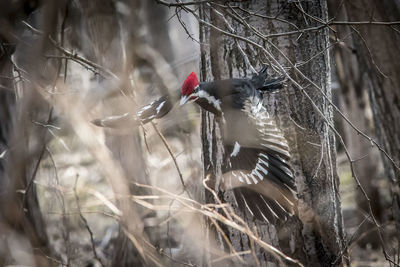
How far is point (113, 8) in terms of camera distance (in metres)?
4.27

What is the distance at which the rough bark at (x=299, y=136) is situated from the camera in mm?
2346

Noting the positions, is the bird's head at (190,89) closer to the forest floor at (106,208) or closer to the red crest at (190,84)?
the red crest at (190,84)

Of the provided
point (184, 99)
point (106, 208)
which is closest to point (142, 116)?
point (184, 99)

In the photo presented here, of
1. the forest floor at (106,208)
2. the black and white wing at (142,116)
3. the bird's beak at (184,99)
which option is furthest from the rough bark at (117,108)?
the bird's beak at (184,99)

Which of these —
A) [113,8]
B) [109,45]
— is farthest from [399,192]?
[113,8]

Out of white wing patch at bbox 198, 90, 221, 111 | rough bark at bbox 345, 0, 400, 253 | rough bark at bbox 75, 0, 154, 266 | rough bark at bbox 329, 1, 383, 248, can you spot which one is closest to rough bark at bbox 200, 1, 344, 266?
white wing patch at bbox 198, 90, 221, 111

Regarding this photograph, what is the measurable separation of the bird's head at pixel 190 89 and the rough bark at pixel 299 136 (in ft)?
1.46

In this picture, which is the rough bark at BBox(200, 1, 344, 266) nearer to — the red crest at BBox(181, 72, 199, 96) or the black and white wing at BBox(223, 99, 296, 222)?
the black and white wing at BBox(223, 99, 296, 222)

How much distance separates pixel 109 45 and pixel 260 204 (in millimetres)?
2573

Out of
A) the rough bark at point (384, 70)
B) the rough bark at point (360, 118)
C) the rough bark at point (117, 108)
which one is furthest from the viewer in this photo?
the rough bark at point (360, 118)

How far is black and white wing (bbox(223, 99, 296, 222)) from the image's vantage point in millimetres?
2072

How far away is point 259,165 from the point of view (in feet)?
6.88

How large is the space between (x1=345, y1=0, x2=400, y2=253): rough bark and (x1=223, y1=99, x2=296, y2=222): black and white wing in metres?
1.82

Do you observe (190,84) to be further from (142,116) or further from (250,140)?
(250,140)
